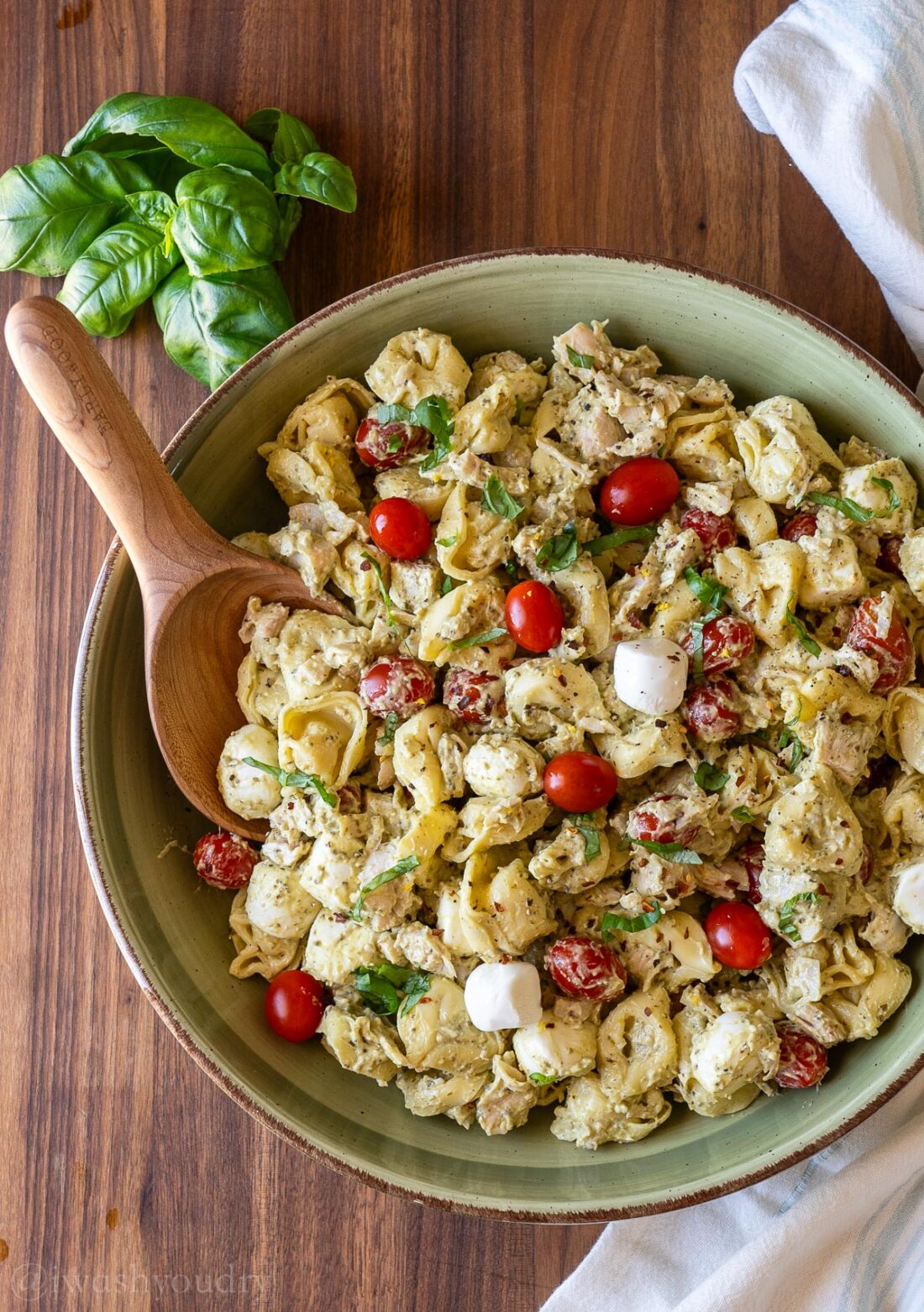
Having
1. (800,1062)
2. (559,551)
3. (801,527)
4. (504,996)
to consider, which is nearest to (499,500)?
(559,551)

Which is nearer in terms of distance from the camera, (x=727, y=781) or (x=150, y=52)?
(x=727, y=781)

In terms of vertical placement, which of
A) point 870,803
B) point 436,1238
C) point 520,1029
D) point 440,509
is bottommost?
point 436,1238

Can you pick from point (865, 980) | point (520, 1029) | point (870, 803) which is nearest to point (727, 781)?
point (870, 803)

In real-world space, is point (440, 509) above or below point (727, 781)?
above

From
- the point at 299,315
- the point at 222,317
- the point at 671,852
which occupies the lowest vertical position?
→ the point at 671,852

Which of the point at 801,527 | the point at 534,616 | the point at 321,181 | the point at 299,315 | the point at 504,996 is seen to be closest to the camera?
the point at 504,996

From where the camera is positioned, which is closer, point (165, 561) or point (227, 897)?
point (165, 561)

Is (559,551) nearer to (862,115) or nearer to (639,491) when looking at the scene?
(639,491)

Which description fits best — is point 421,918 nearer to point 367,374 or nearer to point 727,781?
point 727,781

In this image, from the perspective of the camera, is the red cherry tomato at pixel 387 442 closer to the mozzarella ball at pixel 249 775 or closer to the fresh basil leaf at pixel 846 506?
the mozzarella ball at pixel 249 775
